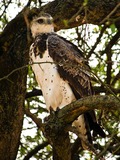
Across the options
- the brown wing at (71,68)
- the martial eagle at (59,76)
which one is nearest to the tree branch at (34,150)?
the martial eagle at (59,76)

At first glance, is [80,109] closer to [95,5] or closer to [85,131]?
[85,131]

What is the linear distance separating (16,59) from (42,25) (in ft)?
1.57

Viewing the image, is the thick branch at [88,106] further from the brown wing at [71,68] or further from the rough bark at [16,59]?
the rough bark at [16,59]

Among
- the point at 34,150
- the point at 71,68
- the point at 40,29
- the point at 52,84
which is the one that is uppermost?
the point at 40,29

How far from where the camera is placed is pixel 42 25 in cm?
657

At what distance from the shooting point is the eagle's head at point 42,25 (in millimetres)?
6504

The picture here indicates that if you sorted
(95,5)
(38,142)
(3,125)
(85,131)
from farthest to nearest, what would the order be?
(38,142) → (95,5) → (3,125) → (85,131)

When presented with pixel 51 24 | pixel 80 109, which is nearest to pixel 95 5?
pixel 51 24

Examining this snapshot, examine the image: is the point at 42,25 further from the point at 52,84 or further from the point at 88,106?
the point at 88,106

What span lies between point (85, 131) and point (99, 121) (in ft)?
0.95

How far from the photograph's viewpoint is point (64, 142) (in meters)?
4.99

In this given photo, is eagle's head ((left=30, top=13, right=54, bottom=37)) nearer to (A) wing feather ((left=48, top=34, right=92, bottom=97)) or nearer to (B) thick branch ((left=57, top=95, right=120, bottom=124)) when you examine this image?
(A) wing feather ((left=48, top=34, right=92, bottom=97))

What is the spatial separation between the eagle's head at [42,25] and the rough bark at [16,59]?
11 centimetres

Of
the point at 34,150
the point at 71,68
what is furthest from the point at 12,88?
the point at 34,150
